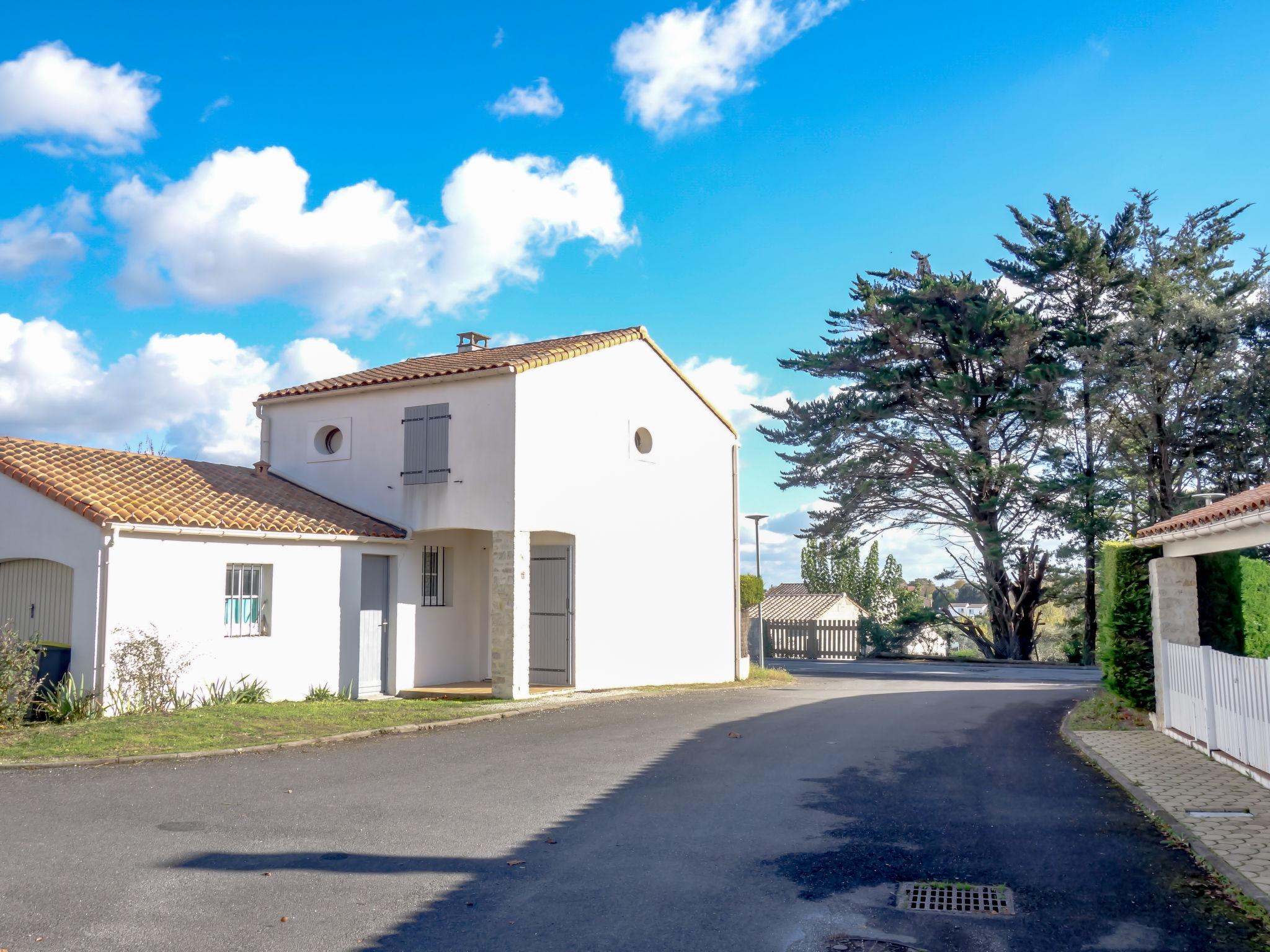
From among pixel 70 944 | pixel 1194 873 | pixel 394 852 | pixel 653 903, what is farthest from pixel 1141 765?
pixel 70 944

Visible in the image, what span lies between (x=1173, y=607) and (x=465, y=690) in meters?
11.4

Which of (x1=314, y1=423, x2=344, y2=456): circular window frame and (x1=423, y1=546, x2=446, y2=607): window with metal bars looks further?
(x1=314, y1=423, x2=344, y2=456): circular window frame

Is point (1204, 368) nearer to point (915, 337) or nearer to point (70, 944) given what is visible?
point (915, 337)

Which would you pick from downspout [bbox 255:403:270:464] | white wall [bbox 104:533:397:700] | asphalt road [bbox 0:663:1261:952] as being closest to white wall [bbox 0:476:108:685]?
white wall [bbox 104:533:397:700]

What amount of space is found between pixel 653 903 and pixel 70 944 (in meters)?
3.10

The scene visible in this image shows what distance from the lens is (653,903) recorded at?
19.2 feet

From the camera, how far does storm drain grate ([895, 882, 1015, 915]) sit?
5762mm

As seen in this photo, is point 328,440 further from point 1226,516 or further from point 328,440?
point 1226,516

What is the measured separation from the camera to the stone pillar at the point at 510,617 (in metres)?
16.9

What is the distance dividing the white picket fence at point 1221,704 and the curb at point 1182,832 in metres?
1.09

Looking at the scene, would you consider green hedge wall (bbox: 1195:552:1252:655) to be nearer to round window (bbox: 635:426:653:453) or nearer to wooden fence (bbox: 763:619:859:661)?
round window (bbox: 635:426:653:453)

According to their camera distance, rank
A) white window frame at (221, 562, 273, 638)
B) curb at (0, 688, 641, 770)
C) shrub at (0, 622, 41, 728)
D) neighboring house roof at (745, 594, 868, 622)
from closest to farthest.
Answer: curb at (0, 688, 641, 770) → shrub at (0, 622, 41, 728) → white window frame at (221, 562, 273, 638) → neighboring house roof at (745, 594, 868, 622)

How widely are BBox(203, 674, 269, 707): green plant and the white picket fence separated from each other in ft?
41.1

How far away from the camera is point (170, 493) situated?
52.1 ft
